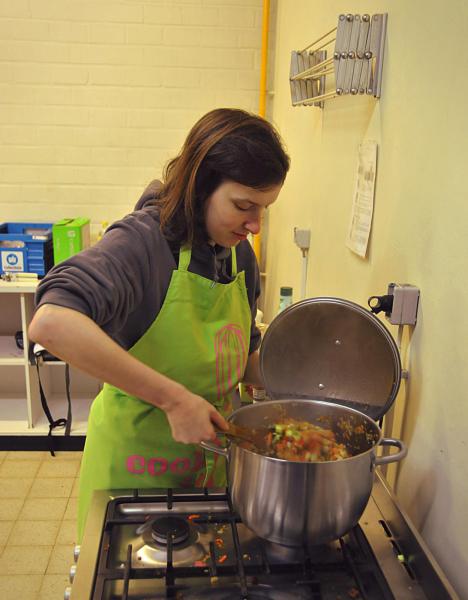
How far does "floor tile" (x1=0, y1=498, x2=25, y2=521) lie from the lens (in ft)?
8.71

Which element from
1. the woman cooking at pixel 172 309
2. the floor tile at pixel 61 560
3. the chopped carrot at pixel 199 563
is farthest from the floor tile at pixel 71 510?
the chopped carrot at pixel 199 563

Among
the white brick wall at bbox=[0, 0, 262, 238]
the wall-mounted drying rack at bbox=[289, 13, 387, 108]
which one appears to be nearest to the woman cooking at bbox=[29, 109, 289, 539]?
the wall-mounted drying rack at bbox=[289, 13, 387, 108]

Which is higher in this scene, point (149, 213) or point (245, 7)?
point (245, 7)

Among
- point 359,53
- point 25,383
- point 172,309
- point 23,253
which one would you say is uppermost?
point 359,53

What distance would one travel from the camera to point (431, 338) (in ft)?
3.69

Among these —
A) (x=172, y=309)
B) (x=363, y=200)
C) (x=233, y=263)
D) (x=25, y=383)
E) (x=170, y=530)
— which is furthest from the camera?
(x=25, y=383)

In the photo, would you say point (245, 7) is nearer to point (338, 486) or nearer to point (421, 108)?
point (421, 108)

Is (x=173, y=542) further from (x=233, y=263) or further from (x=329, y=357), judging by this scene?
(x=233, y=263)

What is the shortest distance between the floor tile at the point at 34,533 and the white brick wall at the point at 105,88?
1.65 meters

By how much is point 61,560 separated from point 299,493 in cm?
185

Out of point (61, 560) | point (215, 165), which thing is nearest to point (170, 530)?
point (215, 165)

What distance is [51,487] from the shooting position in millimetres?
2914

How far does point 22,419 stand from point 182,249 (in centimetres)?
237

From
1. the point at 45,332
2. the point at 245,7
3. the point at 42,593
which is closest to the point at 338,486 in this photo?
the point at 45,332
